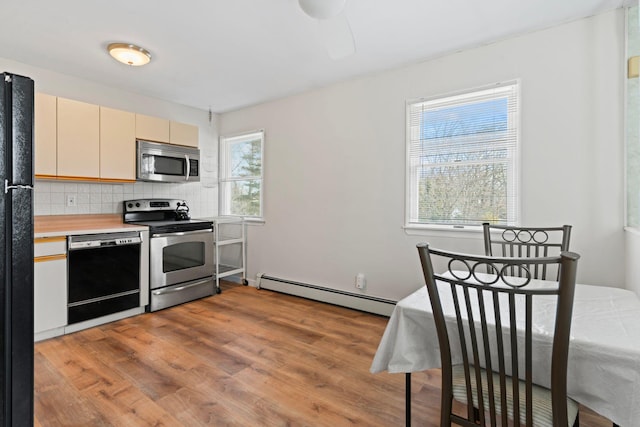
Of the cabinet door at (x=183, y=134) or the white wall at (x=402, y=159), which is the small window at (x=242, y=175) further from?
the cabinet door at (x=183, y=134)

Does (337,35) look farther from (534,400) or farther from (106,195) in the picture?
(106,195)

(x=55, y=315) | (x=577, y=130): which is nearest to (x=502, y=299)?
(x=577, y=130)

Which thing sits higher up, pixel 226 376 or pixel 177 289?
pixel 177 289

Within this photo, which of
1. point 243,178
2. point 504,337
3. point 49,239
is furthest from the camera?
point 243,178

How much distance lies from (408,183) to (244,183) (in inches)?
95.1

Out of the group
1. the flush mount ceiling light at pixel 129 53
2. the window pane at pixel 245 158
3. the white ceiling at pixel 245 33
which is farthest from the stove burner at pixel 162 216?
the flush mount ceiling light at pixel 129 53

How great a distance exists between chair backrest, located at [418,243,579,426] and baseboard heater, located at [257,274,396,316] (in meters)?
1.83

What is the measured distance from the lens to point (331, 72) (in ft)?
10.5

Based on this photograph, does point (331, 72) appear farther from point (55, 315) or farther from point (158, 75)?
point (55, 315)

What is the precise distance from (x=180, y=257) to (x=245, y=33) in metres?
2.38

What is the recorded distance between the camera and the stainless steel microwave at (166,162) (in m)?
3.52

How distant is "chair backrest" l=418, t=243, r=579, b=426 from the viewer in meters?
0.92

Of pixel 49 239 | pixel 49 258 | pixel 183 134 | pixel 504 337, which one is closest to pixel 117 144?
pixel 183 134

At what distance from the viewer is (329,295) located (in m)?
3.55
